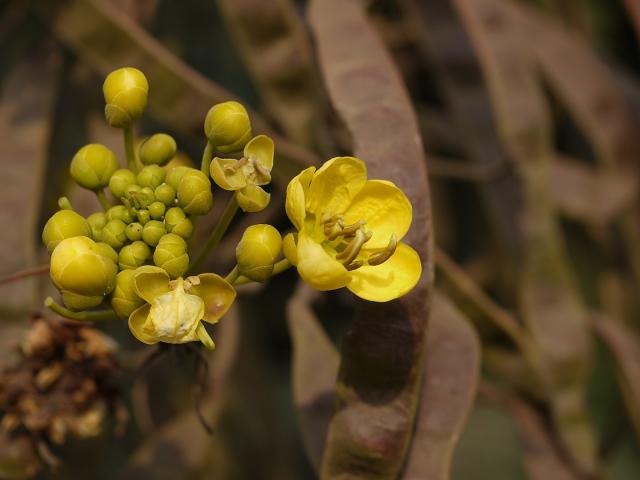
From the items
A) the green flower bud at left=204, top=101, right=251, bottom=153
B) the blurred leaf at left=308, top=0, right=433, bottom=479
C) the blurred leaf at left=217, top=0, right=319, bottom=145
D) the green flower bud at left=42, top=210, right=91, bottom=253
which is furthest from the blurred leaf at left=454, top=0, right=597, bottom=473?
the green flower bud at left=42, top=210, right=91, bottom=253

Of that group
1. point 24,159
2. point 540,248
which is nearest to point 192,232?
point 24,159

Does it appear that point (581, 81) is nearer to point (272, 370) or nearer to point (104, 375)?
point (272, 370)

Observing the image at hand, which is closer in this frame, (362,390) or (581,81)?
(362,390)

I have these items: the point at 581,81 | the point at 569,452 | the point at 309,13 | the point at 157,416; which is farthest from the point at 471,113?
the point at 157,416

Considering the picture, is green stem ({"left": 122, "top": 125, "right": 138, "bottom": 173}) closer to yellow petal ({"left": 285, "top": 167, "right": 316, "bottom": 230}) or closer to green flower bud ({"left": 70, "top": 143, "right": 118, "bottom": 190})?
A: green flower bud ({"left": 70, "top": 143, "right": 118, "bottom": 190})

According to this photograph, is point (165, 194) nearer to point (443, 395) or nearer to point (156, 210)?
point (156, 210)

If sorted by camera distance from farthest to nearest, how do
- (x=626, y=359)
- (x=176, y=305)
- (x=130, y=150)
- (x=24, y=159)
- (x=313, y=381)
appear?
(x=626, y=359) → (x=24, y=159) → (x=313, y=381) → (x=130, y=150) → (x=176, y=305)
